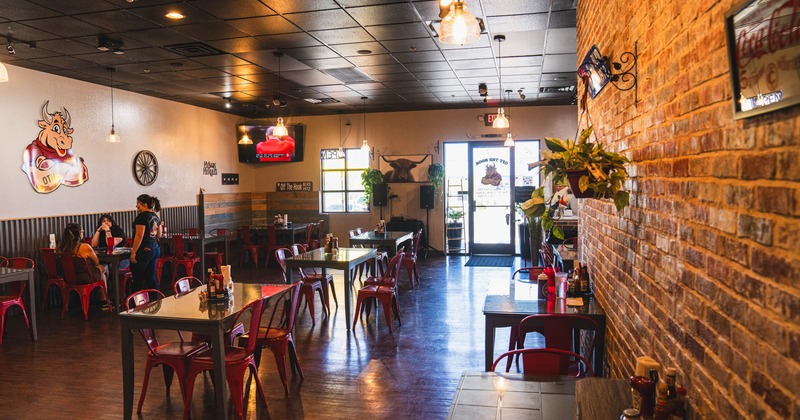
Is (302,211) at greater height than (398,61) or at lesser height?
lesser

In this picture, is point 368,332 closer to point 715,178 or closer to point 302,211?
point 715,178

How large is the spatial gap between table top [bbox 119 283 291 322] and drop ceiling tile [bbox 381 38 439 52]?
3164 mm

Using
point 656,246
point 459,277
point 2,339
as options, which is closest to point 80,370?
point 2,339

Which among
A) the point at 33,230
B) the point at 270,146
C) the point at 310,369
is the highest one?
the point at 270,146

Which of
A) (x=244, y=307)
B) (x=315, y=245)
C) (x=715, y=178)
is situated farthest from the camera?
(x=315, y=245)

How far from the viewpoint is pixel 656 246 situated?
2.22 meters

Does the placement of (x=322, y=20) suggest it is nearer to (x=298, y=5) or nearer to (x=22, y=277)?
(x=298, y=5)

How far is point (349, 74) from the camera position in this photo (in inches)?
332

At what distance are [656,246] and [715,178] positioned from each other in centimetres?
69

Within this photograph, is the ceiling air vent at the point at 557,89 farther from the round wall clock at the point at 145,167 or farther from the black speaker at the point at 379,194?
the round wall clock at the point at 145,167

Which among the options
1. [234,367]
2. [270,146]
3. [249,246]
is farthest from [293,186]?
[234,367]

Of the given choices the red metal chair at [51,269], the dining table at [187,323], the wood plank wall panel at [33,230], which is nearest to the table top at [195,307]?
the dining table at [187,323]

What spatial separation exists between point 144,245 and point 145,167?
3042 mm

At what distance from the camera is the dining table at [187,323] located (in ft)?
12.3
